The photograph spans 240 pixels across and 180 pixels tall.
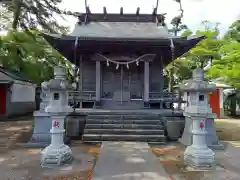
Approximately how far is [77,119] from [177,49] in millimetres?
6195

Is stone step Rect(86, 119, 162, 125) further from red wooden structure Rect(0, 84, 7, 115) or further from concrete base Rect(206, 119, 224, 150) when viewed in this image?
red wooden structure Rect(0, 84, 7, 115)

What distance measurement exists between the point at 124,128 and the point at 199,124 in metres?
3.38

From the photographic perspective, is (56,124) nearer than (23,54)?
Yes

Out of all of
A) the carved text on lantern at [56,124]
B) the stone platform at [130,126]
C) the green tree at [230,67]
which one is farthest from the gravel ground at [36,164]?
the green tree at [230,67]

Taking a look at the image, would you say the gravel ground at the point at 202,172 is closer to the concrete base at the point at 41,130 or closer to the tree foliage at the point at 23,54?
the concrete base at the point at 41,130

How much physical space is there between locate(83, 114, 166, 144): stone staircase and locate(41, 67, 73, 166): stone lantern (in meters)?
2.34

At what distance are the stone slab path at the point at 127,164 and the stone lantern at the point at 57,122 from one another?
2.95ft

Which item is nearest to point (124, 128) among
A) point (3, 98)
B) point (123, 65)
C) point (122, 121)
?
point (122, 121)

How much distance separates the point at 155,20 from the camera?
14406 mm

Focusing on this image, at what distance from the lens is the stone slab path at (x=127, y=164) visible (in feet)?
15.4

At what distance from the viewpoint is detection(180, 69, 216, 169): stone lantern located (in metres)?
5.44

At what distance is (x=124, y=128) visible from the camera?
338 inches

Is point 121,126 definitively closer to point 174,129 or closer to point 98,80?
point 174,129

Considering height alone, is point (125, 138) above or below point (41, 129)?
below
